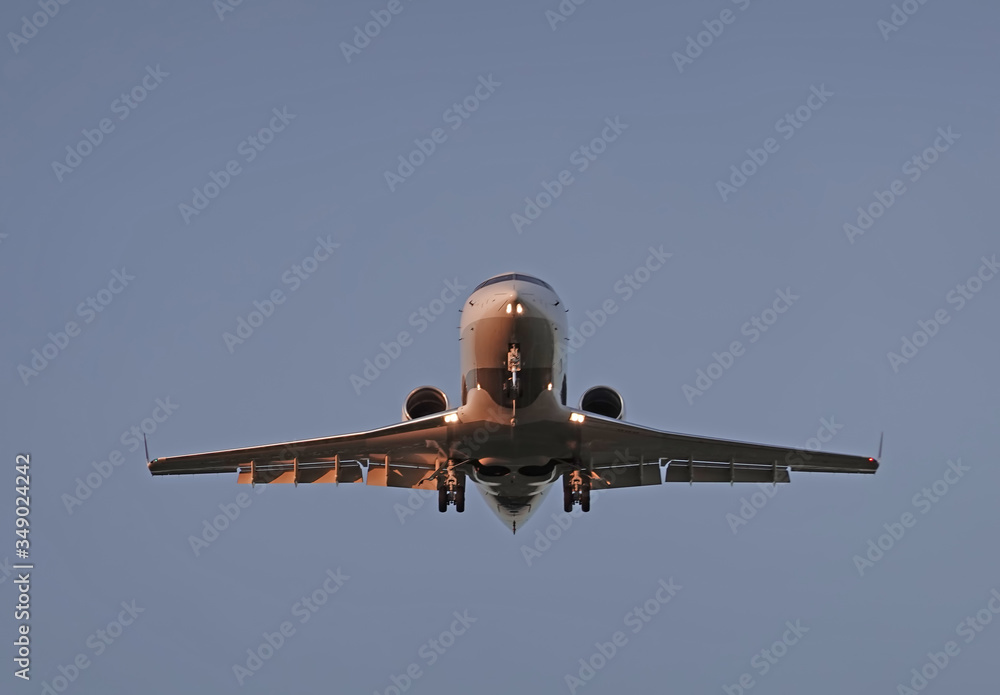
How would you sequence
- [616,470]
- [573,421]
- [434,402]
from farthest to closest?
[616,470], [434,402], [573,421]

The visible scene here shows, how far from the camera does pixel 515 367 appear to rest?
24.5m

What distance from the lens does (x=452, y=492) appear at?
93.9 feet

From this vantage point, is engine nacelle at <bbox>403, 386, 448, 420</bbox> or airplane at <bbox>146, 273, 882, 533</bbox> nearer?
airplane at <bbox>146, 273, 882, 533</bbox>

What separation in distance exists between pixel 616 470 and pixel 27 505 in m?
15.9

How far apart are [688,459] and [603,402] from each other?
10.2ft

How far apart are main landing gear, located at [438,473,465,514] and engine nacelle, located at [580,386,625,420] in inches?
145

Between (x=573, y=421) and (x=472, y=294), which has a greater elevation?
(x=472, y=294)

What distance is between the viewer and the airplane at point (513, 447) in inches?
992

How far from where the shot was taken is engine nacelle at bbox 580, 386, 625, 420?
29.0 metres

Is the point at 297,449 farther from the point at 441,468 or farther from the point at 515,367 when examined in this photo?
the point at 515,367

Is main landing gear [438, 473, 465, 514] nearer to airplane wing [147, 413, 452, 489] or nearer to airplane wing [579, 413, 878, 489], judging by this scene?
airplane wing [147, 413, 452, 489]

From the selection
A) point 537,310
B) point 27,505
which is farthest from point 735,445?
point 27,505

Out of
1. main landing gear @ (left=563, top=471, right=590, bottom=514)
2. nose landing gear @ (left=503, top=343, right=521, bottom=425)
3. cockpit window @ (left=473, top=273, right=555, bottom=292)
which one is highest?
cockpit window @ (left=473, top=273, right=555, bottom=292)

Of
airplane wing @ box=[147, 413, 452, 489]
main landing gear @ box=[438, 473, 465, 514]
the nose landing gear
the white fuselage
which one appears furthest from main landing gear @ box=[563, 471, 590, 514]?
the nose landing gear
